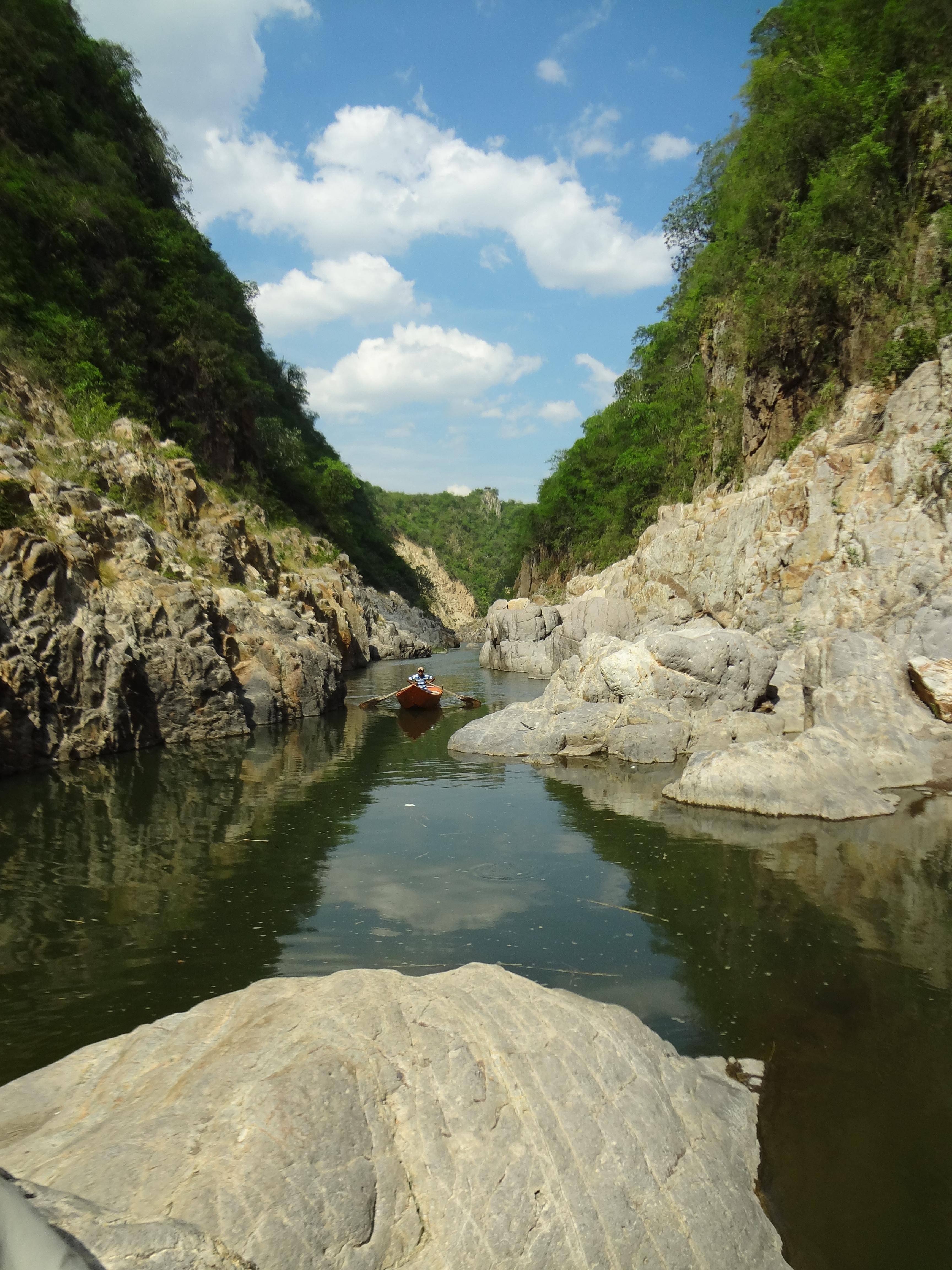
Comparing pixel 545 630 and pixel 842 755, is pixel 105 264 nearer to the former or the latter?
pixel 545 630

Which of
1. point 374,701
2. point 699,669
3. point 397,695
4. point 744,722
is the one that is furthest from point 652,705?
point 397,695

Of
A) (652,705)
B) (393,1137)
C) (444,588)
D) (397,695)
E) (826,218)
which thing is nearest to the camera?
(393,1137)

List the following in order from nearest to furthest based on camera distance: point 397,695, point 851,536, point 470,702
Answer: point 851,536 < point 470,702 < point 397,695

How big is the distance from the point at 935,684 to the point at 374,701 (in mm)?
16794

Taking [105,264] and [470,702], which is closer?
[470,702]

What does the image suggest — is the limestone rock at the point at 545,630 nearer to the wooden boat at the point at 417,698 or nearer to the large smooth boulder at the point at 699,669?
the wooden boat at the point at 417,698

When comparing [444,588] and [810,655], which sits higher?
[444,588]

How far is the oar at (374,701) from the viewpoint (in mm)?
25906

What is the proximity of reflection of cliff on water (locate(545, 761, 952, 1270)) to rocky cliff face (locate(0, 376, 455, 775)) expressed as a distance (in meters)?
10.7

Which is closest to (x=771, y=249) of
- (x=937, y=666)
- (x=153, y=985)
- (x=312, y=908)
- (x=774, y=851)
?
(x=937, y=666)

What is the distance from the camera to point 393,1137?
10.9 feet

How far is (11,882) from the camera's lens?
9.94 m

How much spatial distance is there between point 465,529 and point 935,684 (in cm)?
11365

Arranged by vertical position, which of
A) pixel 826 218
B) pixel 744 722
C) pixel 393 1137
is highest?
pixel 826 218
